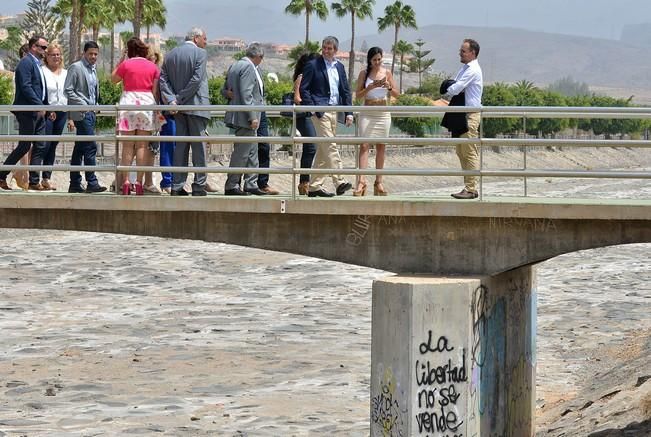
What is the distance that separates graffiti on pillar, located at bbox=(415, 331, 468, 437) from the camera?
46.9 feet

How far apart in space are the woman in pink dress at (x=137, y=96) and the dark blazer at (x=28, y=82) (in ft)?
3.28

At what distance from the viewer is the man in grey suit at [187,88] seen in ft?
54.4

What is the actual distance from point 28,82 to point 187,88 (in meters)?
2.30

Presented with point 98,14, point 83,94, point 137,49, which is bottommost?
point 83,94

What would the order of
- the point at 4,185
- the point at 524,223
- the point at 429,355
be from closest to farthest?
the point at 429,355 → the point at 524,223 → the point at 4,185

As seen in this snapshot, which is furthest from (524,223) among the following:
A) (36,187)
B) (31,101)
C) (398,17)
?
(398,17)

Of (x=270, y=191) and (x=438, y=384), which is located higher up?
(x=270, y=191)

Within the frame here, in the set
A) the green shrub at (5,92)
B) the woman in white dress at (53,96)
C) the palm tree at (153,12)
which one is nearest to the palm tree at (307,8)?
the palm tree at (153,12)

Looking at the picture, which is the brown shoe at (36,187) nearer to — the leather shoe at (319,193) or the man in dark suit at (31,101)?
the man in dark suit at (31,101)

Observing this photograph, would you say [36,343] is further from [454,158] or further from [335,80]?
[454,158]

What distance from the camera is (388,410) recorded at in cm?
1452

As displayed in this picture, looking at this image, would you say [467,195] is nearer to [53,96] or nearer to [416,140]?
[416,140]

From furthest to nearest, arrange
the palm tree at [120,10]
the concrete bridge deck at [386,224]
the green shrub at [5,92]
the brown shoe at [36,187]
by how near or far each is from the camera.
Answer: the palm tree at [120,10] → the green shrub at [5,92] → the brown shoe at [36,187] → the concrete bridge deck at [386,224]

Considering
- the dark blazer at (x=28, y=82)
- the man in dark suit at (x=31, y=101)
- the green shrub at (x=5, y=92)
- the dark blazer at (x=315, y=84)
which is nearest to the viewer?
the dark blazer at (x=315, y=84)
